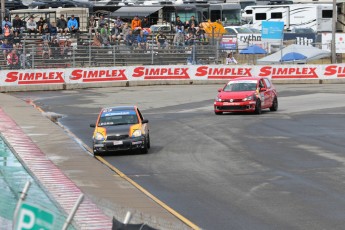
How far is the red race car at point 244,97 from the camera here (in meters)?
37.4

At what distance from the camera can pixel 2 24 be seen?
55969 millimetres

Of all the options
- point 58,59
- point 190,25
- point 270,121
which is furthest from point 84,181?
point 190,25

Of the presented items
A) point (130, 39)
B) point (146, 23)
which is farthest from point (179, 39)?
point (146, 23)

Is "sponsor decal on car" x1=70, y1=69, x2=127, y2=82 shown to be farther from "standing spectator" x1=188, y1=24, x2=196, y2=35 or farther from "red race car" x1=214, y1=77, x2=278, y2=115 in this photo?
"red race car" x1=214, y1=77, x2=278, y2=115

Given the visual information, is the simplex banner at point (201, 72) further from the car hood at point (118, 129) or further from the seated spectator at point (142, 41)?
the car hood at point (118, 129)

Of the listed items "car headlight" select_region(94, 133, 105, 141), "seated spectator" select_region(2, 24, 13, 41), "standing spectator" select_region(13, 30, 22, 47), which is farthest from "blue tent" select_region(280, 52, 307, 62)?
"car headlight" select_region(94, 133, 105, 141)

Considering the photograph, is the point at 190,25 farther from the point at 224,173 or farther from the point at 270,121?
the point at 224,173

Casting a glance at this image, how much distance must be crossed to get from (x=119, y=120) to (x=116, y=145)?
112cm

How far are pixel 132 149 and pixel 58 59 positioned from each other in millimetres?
28409

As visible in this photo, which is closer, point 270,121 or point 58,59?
point 270,121

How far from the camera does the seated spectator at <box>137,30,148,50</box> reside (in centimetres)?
5606

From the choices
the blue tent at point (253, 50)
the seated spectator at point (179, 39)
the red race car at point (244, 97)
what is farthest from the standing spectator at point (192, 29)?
the red race car at point (244, 97)

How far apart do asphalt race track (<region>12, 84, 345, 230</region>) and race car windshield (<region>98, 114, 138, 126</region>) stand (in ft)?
3.28

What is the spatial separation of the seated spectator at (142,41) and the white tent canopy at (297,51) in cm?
738
